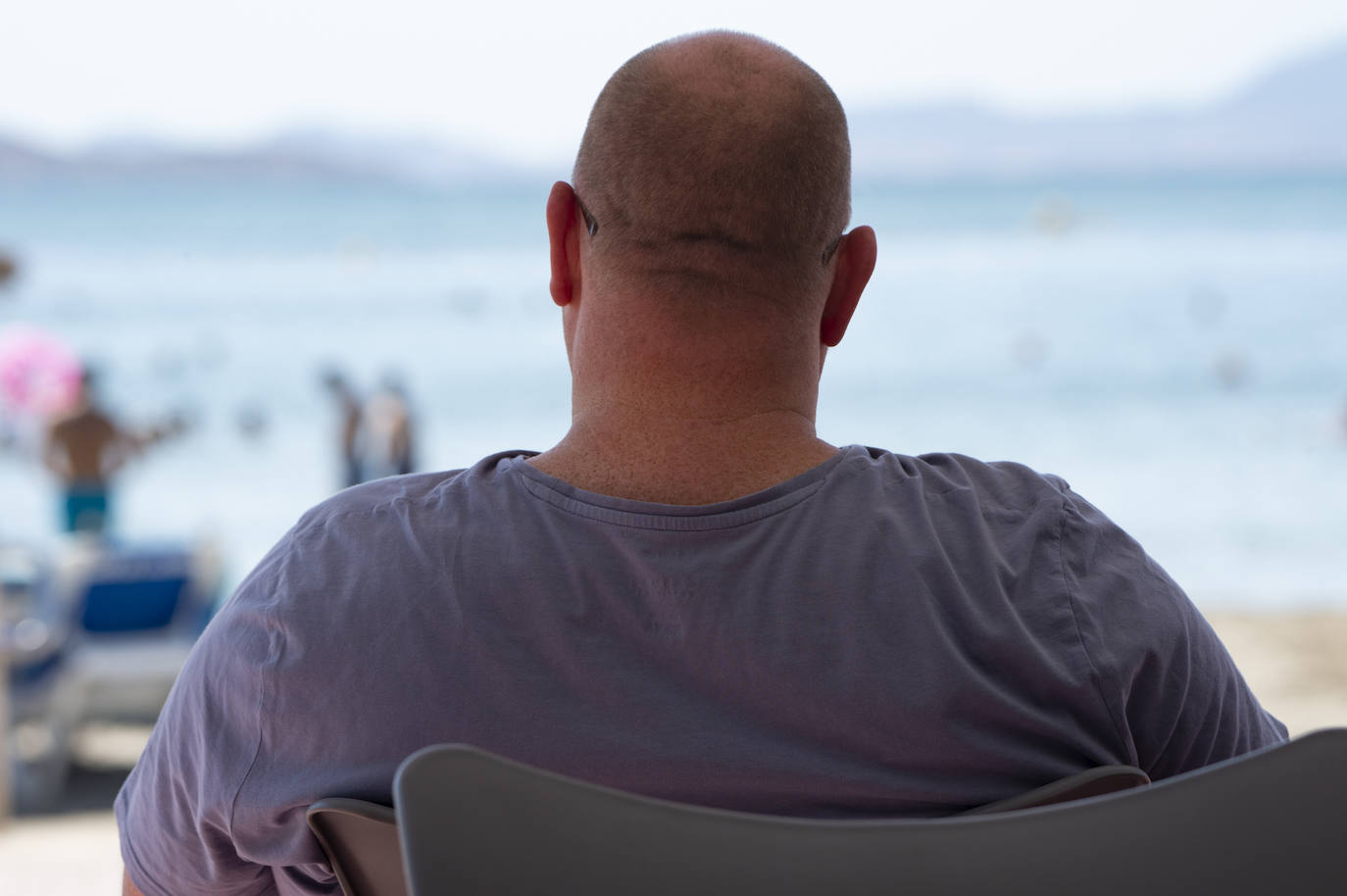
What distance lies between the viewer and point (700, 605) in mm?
750

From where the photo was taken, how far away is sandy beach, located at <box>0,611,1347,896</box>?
3.09m

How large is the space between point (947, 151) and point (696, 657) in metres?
32.6

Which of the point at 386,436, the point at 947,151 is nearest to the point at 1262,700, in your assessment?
the point at 386,436

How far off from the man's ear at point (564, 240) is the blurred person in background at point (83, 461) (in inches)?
208

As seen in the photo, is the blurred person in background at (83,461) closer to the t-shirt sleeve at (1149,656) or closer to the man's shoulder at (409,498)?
the man's shoulder at (409,498)

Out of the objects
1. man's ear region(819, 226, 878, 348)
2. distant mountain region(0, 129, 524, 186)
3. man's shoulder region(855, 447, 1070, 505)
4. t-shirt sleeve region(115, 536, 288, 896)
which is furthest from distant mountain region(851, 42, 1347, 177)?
t-shirt sleeve region(115, 536, 288, 896)

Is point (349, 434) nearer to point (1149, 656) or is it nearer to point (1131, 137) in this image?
point (1149, 656)

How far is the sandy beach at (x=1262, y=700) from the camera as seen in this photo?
10.1ft

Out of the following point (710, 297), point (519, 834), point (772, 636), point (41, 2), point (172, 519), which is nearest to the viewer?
point (519, 834)

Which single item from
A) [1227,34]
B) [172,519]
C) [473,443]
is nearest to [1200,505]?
[473,443]

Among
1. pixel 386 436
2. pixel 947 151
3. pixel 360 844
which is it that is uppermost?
pixel 947 151

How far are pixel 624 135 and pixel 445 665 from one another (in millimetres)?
395

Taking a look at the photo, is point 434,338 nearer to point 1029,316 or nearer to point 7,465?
point 7,465

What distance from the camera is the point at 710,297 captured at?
869mm
